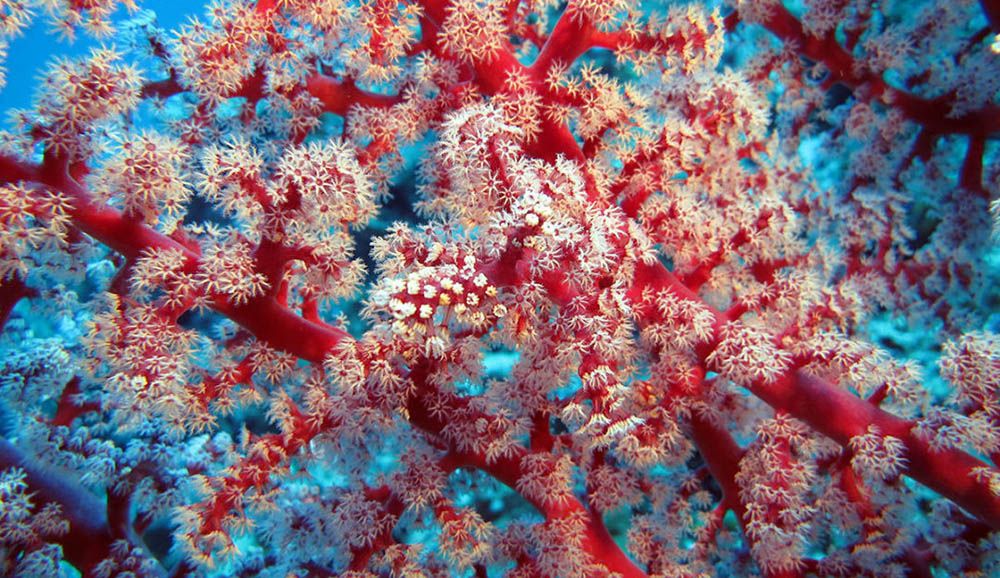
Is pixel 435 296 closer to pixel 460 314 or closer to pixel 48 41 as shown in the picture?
pixel 460 314

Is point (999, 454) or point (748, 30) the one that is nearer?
point (999, 454)

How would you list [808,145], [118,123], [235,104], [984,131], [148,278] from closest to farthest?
[148,278] < [118,123] < [235,104] < [984,131] < [808,145]

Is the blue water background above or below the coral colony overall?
above

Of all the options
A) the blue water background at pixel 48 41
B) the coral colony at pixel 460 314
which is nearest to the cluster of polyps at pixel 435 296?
the coral colony at pixel 460 314

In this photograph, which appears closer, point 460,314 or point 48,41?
point 460,314

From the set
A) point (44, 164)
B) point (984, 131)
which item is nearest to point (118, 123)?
point (44, 164)

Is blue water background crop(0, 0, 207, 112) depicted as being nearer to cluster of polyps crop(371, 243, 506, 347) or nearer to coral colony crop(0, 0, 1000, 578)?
coral colony crop(0, 0, 1000, 578)

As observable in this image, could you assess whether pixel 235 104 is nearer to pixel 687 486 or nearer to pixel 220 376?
pixel 220 376

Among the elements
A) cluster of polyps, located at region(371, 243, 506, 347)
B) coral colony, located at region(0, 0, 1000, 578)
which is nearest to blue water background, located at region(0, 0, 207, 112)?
coral colony, located at region(0, 0, 1000, 578)

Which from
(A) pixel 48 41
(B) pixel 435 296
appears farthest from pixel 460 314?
(A) pixel 48 41
